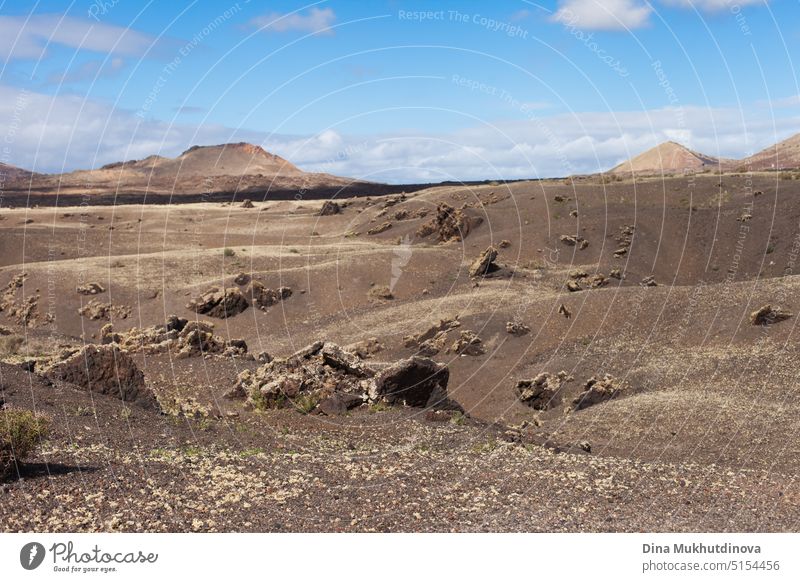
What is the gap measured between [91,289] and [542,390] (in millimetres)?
27027

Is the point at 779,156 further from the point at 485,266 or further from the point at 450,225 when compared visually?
Result: the point at 485,266

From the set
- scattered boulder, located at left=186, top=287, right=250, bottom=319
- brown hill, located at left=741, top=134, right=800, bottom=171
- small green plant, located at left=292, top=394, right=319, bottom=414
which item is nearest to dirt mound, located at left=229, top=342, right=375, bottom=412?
small green plant, located at left=292, top=394, right=319, bottom=414

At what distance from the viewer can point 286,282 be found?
4409 cm

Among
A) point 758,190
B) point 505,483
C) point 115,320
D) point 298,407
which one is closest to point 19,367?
point 298,407

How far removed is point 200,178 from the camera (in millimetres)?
149750

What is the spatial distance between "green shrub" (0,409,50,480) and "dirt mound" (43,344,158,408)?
221 inches

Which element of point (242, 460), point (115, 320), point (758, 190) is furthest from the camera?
point (758, 190)

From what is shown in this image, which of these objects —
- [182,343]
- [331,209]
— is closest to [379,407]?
[182,343]

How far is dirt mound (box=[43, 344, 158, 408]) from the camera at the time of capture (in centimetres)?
1870

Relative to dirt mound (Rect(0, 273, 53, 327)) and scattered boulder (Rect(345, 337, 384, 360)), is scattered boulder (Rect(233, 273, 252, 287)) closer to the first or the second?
dirt mound (Rect(0, 273, 53, 327))

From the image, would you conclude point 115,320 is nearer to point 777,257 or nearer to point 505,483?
point 505,483

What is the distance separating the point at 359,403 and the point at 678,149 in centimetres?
13747

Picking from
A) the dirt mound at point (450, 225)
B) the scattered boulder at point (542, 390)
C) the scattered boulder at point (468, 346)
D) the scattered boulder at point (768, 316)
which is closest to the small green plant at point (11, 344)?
the scattered boulder at point (468, 346)

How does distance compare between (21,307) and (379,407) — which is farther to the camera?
(21,307)
